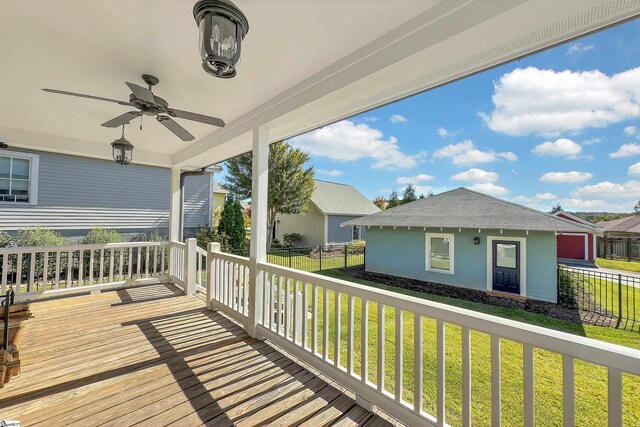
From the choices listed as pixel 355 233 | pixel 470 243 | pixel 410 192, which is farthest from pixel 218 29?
pixel 410 192

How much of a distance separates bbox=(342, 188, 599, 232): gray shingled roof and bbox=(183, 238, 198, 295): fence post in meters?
6.04

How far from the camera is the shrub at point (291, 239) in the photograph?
16344 millimetres

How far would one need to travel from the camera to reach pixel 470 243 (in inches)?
307

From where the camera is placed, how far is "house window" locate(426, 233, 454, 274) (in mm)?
8148

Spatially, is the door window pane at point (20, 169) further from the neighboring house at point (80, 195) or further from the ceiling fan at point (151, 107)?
the ceiling fan at point (151, 107)

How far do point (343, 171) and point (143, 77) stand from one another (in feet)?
87.3

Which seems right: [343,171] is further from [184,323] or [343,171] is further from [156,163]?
[184,323]

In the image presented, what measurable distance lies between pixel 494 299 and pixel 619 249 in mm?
11410

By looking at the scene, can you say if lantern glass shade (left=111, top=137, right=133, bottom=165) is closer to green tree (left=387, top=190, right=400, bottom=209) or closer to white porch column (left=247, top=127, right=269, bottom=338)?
white porch column (left=247, top=127, right=269, bottom=338)

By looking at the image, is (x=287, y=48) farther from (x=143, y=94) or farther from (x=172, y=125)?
(x=172, y=125)

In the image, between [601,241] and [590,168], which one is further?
[601,241]

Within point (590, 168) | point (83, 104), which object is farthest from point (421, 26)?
point (590, 168)

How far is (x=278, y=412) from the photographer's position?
192 cm

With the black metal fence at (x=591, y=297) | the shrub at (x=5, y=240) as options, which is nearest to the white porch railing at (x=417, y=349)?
the black metal fence at (x=591, y=297)
